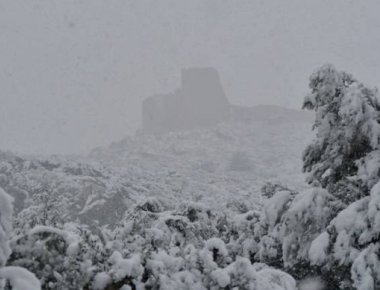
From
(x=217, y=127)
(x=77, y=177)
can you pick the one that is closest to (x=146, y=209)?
(x=77, y=177)

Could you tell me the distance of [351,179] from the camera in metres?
6.51

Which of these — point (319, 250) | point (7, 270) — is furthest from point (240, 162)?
point (7, 270)

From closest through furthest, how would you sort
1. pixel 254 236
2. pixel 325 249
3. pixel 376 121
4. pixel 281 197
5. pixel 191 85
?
1. pixel 325 249
2. pixel 376 121
3. pixel 281 197
4. pixel 254 236
5. pixel 191 85

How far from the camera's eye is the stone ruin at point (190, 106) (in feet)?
458

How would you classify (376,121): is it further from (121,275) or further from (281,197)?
(121,275)

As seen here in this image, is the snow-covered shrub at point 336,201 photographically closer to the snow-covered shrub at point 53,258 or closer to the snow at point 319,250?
the snow at point 319,250

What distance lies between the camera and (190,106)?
14362 cm

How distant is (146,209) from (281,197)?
3028mm

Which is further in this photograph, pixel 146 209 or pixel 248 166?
pixel 248 166

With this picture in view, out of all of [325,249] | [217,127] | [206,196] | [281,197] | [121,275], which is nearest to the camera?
[121,275]

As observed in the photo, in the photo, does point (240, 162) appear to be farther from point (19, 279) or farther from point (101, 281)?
point (19, 279)

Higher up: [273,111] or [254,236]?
[254,236]

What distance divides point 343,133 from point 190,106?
137 metres

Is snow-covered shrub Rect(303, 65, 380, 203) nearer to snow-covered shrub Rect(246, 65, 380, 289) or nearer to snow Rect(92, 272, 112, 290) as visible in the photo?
snow-covered shrub Rect(246, 65, 380, 289)
